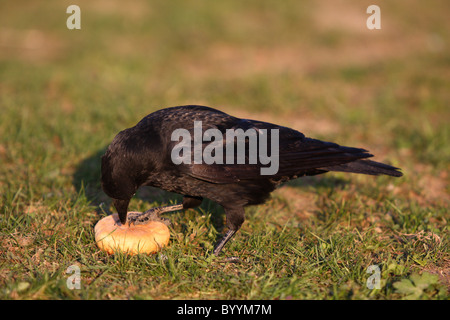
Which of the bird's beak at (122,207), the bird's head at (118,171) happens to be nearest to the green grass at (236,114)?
the bird's beak at (122,207)

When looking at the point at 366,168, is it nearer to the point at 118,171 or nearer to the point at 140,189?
the point at 118,171

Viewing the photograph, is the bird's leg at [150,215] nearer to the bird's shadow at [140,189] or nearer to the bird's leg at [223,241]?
the bird's shadow at [140,189]

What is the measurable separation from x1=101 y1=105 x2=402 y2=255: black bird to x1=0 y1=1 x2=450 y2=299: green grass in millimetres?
429

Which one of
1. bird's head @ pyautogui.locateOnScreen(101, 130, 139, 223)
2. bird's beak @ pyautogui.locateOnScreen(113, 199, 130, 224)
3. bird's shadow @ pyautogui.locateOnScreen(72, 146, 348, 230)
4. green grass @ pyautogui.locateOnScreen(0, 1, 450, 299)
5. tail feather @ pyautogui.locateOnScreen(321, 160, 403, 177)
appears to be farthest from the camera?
bird's shadow @ pyautogui.locateOnScreen(72, 146, 348, 230)

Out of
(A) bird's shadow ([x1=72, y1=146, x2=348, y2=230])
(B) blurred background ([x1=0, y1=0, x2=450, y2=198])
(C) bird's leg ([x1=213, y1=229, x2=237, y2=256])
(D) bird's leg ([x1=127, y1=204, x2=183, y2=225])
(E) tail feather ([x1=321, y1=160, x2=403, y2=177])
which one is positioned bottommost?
(C) bird's leg ([x1=213, y1=229, x2=237, y2=256])

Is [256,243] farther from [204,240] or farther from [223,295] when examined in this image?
[223,295]

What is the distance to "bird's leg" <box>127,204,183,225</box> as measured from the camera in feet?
13.4

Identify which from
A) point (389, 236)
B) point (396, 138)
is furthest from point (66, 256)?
point (396, 138)

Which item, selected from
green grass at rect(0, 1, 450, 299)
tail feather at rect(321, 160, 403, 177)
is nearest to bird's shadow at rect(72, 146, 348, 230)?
green grass at rect(0, 1, 450, 299)

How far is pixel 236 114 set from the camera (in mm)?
7262

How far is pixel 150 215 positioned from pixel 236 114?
342 centimetres

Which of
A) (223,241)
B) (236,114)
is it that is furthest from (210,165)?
(236,114)

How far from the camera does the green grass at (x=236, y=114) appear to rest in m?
3.41

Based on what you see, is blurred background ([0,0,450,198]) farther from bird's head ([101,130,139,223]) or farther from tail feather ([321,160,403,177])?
tail feather ([321,160,403,177])
